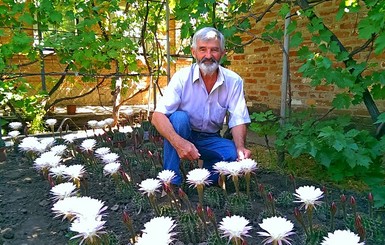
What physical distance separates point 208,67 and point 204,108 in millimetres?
364

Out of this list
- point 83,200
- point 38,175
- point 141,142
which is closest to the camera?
point 83,200

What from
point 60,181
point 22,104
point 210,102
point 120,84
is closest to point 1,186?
point 60,181

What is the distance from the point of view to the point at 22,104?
5.32 metres

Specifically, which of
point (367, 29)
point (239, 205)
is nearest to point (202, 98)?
point (239, 205)

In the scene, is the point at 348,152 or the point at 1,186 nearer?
the point at 348,152

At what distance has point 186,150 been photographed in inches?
92.3

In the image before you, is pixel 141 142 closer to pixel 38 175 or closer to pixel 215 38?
pixel 38 175

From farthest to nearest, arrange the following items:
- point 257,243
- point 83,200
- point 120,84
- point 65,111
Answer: point 65,111 < point 120,84 < point 257,243 < point 83,200

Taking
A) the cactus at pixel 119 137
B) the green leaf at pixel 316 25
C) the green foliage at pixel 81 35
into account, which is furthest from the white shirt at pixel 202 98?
the green foliage at pixel 81 35

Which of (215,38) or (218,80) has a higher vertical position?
(215,38)

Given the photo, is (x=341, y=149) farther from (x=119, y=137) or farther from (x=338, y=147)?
(x=119, y=137)

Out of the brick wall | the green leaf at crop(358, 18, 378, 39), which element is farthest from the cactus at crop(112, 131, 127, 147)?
the green leaf at crop(358, 18, 378, 39)

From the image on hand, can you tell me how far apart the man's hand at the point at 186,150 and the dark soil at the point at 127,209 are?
31cm

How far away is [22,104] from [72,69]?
0.95 meters
